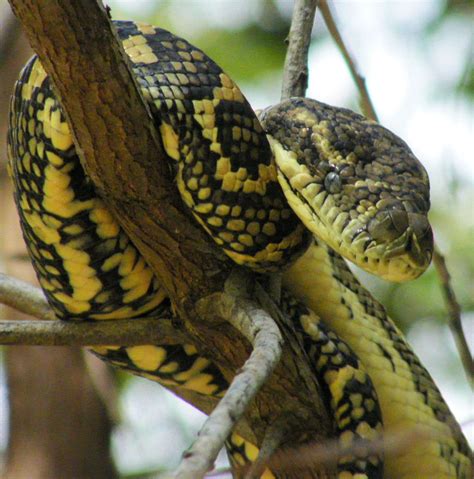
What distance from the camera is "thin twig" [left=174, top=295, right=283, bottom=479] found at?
1.40m

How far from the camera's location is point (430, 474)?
3.22 metres

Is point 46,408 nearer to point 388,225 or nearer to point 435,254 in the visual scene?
point 435,254

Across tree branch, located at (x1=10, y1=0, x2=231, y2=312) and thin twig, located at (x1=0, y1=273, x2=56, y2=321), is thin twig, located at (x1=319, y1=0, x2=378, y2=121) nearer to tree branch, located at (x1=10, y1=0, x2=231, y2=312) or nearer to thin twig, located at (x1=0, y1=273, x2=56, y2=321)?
tree branch, located at (x1=10, y1=0, x2=231, y2=312)

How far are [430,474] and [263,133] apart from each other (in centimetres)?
142

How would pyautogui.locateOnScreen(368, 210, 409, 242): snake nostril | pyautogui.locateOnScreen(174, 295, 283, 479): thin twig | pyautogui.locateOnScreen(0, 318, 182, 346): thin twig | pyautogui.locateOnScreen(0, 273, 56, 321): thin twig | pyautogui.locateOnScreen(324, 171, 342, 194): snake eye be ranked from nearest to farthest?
pyautogui.locateOnScreen(174, 295, 283, 479): thin twig < pyautogui.locateOnScreen(0, 318, 182, 346): thin twig < pyautogui.locateOnScreen(368, 210, 409, 242): snake nostril < pyautogui.locateOnScreen(324, 171, 342, 194): snake eye < pyautogui.locateOnScreen(0, 273, 56, 321): thin twig

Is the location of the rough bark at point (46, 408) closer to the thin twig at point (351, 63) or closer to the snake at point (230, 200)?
the snake at point (230, 200)

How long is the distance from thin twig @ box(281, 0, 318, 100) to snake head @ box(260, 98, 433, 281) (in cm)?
10

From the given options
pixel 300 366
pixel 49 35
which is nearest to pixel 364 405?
pixel 300 366

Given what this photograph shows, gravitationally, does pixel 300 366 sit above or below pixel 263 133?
below

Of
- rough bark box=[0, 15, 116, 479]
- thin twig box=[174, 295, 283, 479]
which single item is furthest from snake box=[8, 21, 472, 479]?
rough bark box=[0, 15, 116, 479]

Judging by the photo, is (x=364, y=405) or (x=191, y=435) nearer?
(x=364, y=405)

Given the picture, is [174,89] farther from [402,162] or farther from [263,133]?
[402,162]

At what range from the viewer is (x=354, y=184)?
256 cm

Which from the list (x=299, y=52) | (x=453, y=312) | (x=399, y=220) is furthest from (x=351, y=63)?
(x=453, y=312)
